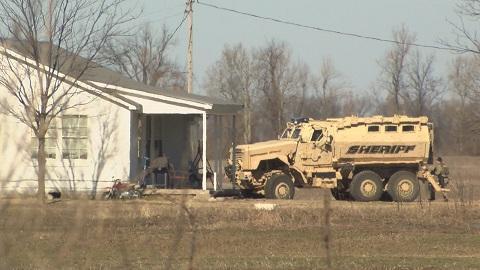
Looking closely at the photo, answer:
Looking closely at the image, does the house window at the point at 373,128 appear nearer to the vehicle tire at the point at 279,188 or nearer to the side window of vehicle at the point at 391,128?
the side window of vehicle at the point at 391,128

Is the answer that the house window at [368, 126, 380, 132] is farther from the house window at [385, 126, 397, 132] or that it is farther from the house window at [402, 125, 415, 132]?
the house window at [402, 125, 415, 132]

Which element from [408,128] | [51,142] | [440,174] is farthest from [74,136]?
[440,174]

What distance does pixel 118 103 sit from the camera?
24.2 m

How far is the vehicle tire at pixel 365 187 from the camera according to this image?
24.5 meters

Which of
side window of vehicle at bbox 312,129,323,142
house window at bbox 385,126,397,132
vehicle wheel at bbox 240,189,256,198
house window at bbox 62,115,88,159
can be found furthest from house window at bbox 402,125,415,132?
house window at bbox 62,115,88,159

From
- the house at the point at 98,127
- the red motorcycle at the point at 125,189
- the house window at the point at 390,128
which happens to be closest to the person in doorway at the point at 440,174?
the house window at the point at 390,128

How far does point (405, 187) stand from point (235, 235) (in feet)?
30.5

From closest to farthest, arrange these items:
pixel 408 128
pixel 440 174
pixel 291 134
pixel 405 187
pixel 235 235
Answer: pixel 235 235, pixel 408 128, pixel 405 187, pixel 440 174, pixel 291 134

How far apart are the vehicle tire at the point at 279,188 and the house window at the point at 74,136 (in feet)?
18.5

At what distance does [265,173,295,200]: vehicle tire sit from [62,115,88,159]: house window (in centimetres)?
563

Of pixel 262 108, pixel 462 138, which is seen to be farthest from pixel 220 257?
pixel 462 138

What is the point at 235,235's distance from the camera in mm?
16906

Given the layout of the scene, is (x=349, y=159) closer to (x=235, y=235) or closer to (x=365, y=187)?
(x=365, y=187)

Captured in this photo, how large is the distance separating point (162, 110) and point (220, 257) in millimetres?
12515
